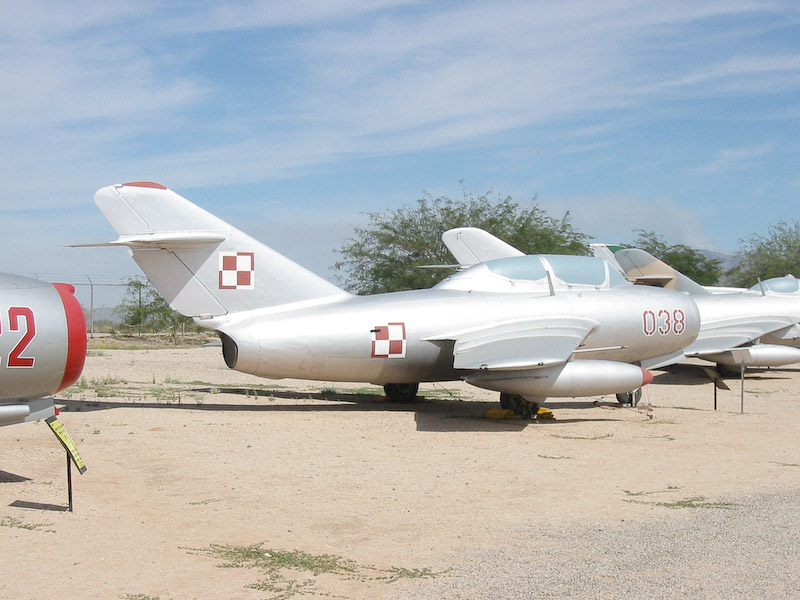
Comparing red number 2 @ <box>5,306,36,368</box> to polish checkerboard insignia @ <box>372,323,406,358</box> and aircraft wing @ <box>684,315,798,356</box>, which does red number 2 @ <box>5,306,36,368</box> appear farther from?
aircraft wing @ <box>684,315,798,356</box>

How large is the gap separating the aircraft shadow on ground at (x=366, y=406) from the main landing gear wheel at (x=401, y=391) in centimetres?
10

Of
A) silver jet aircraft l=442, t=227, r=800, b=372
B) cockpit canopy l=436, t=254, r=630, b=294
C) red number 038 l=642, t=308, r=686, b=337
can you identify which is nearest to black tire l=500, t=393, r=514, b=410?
cockpit canopy l=436, t=254, r=630, b=294

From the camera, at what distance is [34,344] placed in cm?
705

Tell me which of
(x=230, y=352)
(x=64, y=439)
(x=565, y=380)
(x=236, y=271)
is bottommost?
(x=64, y=439)

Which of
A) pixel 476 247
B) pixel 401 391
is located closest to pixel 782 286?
pixel 476 247

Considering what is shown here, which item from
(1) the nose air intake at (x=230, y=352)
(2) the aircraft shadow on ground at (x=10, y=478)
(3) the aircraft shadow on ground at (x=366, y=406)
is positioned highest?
(1) the nose air intake at (x=230, y=352)

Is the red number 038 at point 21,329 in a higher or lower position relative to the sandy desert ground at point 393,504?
higher

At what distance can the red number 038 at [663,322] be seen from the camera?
15078 millimetres

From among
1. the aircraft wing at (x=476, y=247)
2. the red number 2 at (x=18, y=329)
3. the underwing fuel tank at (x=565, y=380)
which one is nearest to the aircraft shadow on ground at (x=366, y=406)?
the underwing fuel tank at (x=565, y=380)

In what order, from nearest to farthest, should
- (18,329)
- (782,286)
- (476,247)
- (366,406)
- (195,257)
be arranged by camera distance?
(18,329) → (195,257) → (366,406) → (476,247) → (782,286)

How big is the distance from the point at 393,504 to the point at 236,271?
21.2 feet

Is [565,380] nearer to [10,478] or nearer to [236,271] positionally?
[236,271]

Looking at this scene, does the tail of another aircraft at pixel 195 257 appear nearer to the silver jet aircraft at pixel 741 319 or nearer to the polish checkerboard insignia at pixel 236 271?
the polish checkerboard insignia at pixel 236 271

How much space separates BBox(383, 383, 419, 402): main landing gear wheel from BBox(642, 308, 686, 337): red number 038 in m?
4.29
